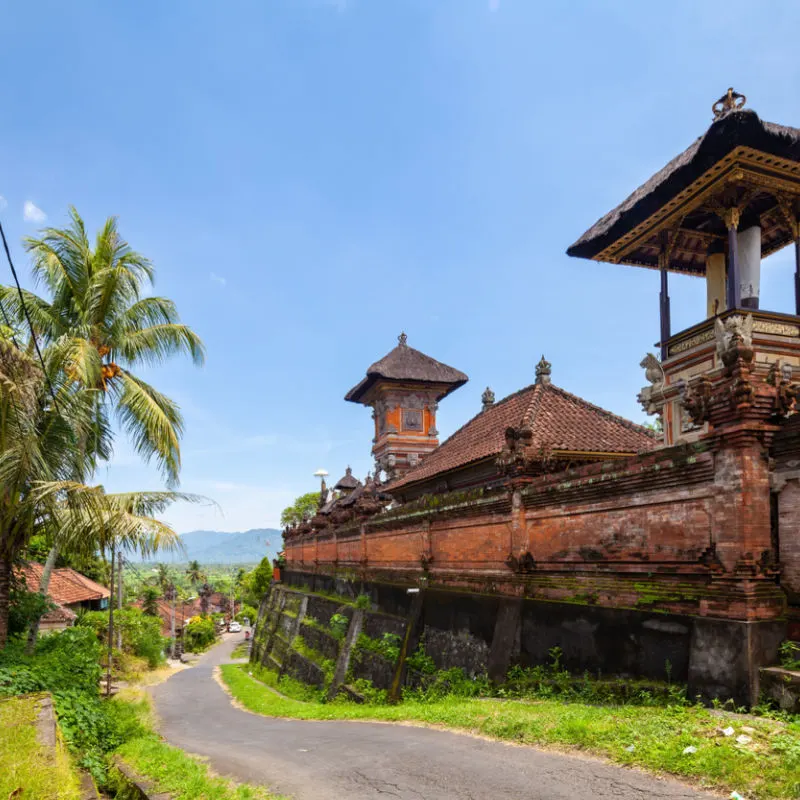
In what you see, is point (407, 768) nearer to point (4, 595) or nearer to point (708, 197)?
point (4, 595)

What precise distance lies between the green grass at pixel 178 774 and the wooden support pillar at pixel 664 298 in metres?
11.7

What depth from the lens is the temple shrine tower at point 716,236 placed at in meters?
10.6

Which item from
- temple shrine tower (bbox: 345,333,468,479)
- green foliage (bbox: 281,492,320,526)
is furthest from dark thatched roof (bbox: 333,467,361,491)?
green foliage (bbox: 281,492,320,526)

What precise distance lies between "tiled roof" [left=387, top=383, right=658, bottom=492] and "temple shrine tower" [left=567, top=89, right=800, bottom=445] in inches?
50.1

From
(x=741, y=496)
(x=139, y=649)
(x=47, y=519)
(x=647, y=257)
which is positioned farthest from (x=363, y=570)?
(x=139, y=649)

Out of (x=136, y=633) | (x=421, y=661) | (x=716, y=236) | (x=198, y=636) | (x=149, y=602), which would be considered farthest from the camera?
(x=198, y=636)

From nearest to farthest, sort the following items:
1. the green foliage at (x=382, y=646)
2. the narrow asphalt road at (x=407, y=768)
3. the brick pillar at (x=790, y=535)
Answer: the narrow asphalt road at (x=407, y=768) → the brick pillar at (x=790, y=535) → the green foliage at (x=382, y=646)

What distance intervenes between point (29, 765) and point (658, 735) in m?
5.95

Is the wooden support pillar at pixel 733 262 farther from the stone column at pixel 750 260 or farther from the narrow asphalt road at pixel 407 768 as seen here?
the narrow asphalt road at pixel 407 768

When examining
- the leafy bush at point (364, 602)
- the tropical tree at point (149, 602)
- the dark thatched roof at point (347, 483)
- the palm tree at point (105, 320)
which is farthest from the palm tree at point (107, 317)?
the tropical tree at point (149, 602)

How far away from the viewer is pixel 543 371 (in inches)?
649

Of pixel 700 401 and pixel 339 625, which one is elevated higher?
pixel 700 401

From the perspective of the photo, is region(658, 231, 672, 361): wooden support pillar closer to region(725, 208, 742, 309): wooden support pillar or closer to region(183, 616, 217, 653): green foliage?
region(725, 208, 742, 309): wooden support pillar

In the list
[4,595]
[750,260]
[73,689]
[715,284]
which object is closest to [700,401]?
[750,260]
